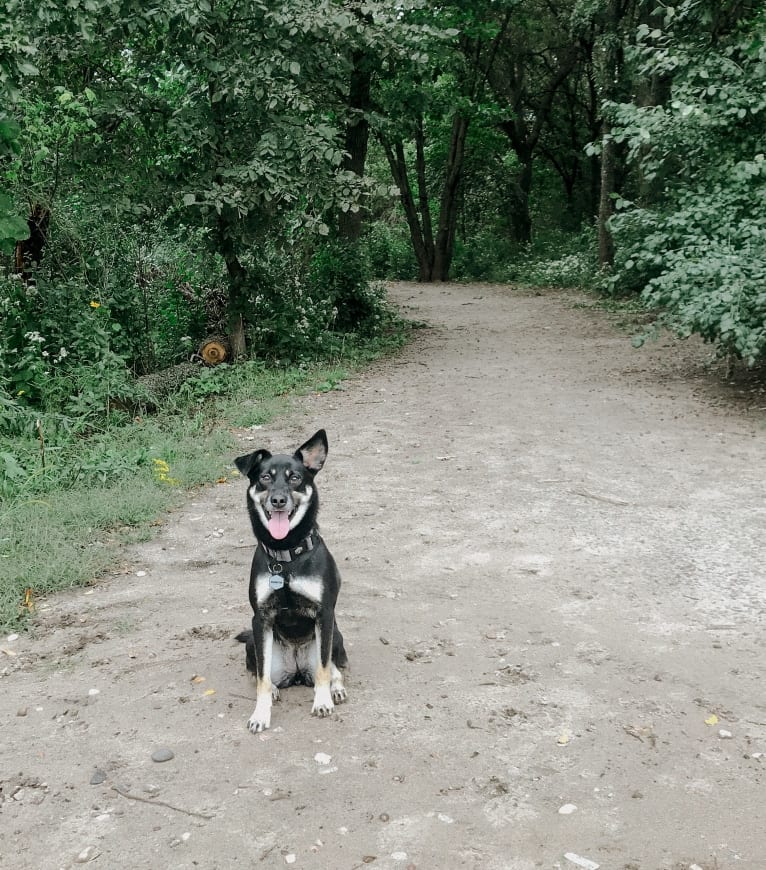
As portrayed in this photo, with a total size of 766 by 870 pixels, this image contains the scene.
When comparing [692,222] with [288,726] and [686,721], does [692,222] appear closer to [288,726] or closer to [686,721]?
[686,721]

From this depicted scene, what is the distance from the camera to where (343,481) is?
25.6 feet

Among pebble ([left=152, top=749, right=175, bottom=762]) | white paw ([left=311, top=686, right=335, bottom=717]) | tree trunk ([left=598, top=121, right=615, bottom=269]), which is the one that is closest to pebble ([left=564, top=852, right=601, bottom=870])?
white paw ([left=311, top=686, right=335, bottom=717])

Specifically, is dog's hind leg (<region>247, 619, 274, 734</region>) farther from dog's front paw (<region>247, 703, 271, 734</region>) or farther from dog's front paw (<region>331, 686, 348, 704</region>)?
dog's front paw (<region>331, 686, 348, 704</region>)

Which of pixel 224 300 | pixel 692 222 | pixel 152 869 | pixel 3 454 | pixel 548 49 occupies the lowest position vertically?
pixel 152 869

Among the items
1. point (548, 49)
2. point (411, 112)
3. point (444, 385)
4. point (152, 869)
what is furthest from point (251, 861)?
point (548, 49)

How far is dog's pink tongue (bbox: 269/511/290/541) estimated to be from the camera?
3744 millimetres

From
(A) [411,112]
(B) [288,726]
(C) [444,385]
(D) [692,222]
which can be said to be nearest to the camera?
(B) [288,726]

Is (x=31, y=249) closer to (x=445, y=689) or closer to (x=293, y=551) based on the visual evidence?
(x=293, y=551)

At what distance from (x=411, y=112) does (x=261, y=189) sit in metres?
7.14

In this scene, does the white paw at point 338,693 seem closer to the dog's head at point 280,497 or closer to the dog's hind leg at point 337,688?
the dog's hind leg at point 337,688

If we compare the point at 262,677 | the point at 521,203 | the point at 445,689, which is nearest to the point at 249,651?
the point at 262,677

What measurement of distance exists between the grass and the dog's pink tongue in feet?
7.30

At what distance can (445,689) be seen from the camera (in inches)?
169

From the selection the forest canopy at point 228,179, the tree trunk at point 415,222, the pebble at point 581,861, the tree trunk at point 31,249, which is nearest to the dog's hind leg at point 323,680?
the pebble at point 581,861
